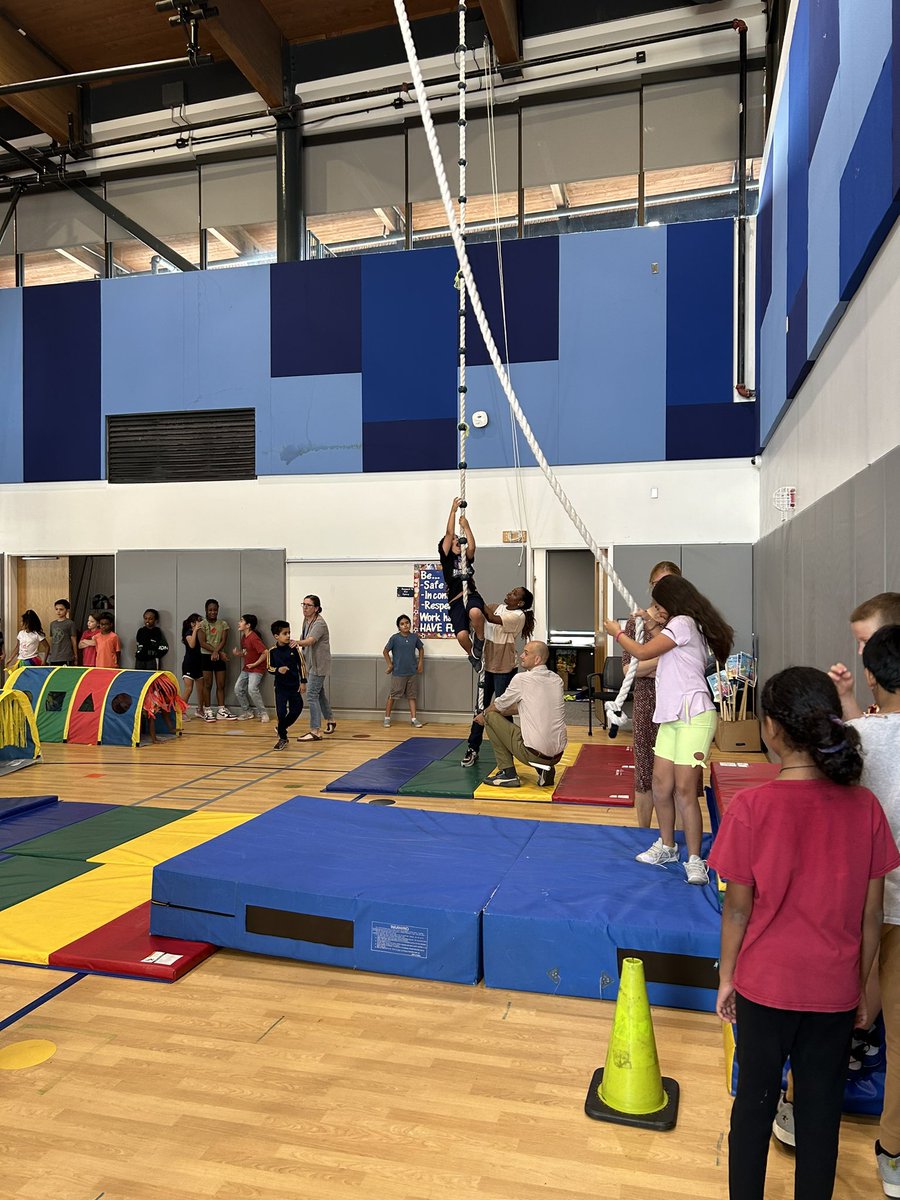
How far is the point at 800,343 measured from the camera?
591cm

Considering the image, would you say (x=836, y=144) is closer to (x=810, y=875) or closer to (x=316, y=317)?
(x=810, y=875)

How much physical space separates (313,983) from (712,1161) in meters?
1.76

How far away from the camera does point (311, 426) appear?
36.5ft

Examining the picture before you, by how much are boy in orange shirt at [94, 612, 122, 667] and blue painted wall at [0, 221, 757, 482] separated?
232cm

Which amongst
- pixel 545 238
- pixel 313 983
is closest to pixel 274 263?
pixel 545 238

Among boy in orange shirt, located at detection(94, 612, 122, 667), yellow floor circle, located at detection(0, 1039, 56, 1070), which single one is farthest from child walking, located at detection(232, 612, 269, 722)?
yellow floor circle, located at detection(0, 1039, 56, 1070)

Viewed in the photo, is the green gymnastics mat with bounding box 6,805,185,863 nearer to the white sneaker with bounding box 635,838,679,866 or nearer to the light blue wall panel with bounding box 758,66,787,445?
the white sneaker with bounding box 635,838,679,866

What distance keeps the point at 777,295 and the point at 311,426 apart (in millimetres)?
5832

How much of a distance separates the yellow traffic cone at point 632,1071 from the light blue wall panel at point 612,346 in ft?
26.5

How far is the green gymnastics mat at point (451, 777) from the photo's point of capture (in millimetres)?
6777

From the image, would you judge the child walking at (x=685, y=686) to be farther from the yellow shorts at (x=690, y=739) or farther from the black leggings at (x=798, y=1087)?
the black leggings at (x=798, y=1087)

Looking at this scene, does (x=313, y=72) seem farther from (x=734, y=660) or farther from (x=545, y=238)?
(x=734, y=660)

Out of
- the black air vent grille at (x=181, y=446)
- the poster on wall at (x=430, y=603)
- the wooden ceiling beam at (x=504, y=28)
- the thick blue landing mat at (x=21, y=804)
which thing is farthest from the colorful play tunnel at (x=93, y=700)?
the wooden ceiling beam at (x=504, y=28)

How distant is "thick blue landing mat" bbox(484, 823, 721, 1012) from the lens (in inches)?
134
